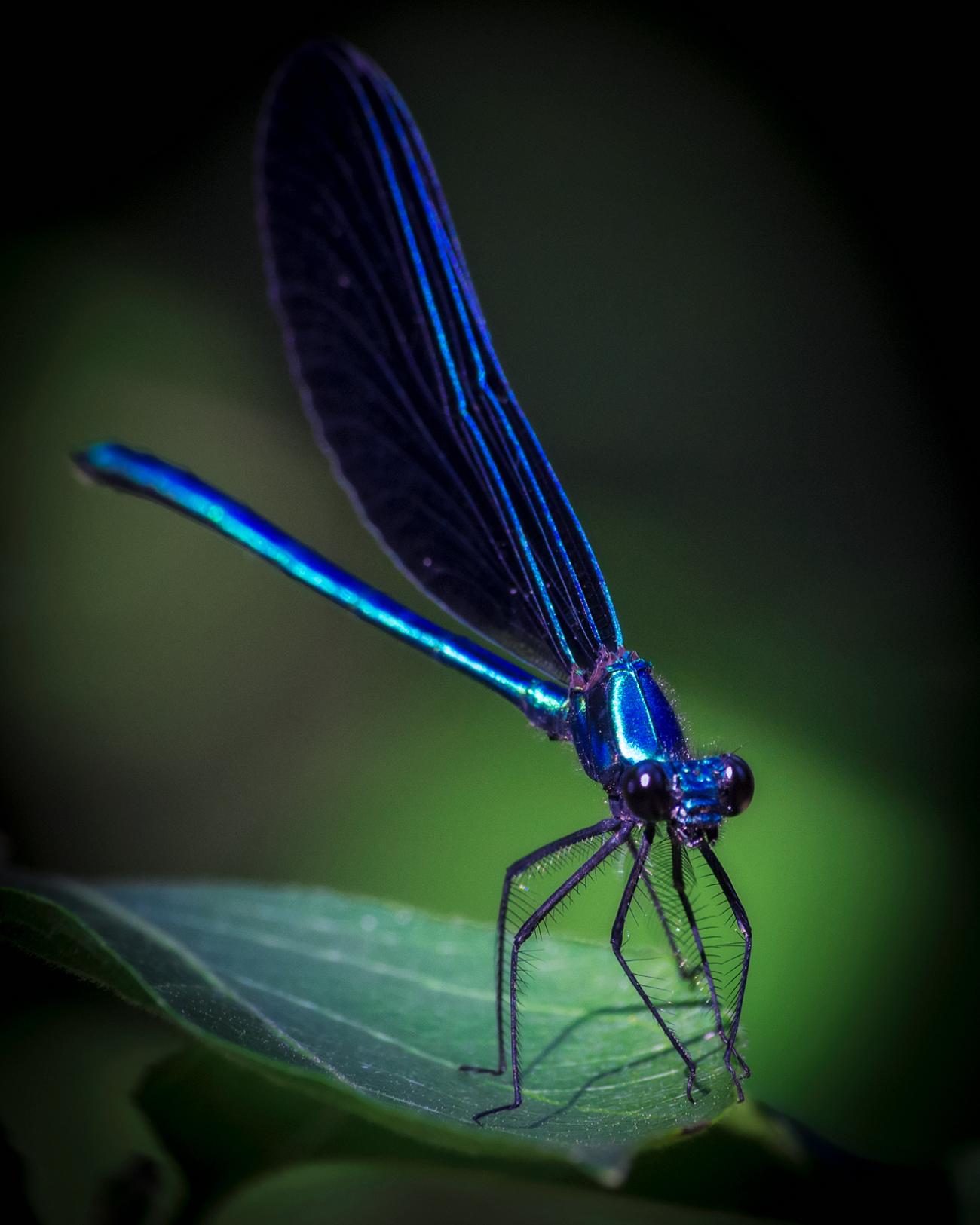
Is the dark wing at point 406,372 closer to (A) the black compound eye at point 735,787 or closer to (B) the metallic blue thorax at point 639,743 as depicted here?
(B) the metallic blue thorax at point 639,743

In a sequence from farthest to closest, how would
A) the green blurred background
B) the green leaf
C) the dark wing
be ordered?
the green blurred background, the dark wing, the green leaf

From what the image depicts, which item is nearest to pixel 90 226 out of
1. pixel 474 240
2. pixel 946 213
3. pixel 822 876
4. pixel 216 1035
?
pixel 474 240

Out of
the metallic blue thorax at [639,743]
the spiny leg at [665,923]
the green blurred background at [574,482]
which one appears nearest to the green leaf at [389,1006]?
the spiny leg at [665,923]

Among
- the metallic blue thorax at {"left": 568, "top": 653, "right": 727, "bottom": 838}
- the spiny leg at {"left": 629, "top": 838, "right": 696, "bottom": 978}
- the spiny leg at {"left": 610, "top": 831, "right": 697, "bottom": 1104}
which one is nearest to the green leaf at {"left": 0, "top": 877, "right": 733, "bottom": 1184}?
the spiny leg at {"left": 610, "top": 831, "right": 697, "bottom": 1104}

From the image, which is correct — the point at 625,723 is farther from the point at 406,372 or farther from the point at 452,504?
the point at 406,372

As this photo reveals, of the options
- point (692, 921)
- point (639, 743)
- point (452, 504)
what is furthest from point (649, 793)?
point (452, 504)

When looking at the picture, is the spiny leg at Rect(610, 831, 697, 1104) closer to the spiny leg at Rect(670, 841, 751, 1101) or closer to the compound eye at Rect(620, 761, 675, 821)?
the spiny leg at Rect(670, 841, 751, 1101)

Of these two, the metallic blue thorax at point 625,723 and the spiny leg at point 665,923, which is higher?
the metallic blue thorax at point 625,723
